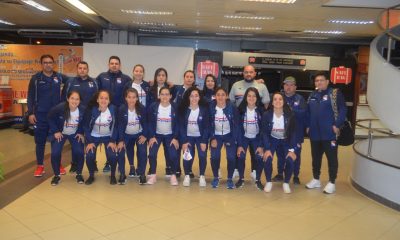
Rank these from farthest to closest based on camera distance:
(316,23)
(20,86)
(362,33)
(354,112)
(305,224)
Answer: (354,112)
(20,86)
(362,33)
(316,23)
(305,224)

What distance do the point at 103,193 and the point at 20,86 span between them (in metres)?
6.87

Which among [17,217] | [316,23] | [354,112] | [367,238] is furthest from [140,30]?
[367,238]

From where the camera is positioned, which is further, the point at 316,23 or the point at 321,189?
the point at 316,23

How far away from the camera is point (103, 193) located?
14.2 ft

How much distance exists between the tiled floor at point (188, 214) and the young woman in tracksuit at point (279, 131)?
34 centimetres

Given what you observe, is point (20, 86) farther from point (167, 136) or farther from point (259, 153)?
point (259, 153)

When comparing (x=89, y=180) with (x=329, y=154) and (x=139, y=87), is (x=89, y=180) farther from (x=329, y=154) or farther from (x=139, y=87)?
(x=329, y=154)

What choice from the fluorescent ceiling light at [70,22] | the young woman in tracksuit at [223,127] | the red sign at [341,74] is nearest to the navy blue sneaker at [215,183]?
the young woman in tracksuit at [223,127]

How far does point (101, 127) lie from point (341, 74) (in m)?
8.02

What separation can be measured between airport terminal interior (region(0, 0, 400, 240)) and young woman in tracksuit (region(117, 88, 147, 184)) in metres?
0.31

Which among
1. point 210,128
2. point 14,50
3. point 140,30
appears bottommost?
point 210,128

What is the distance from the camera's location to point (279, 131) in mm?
4609

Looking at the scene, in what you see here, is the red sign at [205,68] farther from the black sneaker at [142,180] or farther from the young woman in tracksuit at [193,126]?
the black sneaker at [142,180]

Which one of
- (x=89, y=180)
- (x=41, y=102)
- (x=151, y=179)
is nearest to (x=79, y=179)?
(x=89, y=180)
